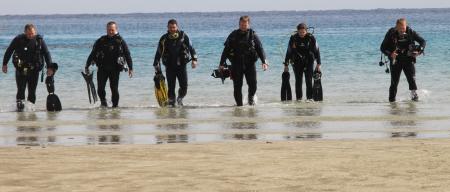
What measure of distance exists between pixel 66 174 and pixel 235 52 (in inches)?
292

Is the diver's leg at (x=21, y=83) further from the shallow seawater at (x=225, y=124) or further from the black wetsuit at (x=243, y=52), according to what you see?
the black wetsuit at (x=243, y=52)

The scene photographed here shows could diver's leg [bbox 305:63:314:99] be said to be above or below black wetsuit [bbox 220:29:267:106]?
below

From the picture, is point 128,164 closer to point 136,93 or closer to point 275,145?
point 275,145

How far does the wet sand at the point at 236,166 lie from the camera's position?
869 centimetres

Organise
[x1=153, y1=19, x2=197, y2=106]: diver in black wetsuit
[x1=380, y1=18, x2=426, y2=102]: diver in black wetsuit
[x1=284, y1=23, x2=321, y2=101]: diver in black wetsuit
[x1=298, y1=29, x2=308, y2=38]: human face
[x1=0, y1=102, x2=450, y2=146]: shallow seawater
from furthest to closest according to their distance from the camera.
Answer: [x1=284, y1=23, x2=321, y2=101]: diver in black wetsuit < [x1=298, y1=29, x2=308, y2=38]: human face < [x1=380, y1=18, x2=426, y2=102]: diver in black wetsuit < [x1=153, y1=19, x2=197, y2=106]: diver in black wetsuit < [x1=0, y1=102, x2=450, y2=146]: shallow seawater

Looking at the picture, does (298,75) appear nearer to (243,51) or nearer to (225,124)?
(243,51)

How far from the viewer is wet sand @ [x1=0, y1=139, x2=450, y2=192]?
869 centimetres

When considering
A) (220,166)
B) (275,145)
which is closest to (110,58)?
(275,145)

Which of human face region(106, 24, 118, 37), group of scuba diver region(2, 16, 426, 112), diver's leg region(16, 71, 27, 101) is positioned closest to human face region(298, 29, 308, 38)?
group of scuba diver region(2, 16, 426, 112)

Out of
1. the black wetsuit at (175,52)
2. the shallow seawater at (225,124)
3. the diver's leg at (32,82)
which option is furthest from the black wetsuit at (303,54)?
the diver's leg at (32,82)

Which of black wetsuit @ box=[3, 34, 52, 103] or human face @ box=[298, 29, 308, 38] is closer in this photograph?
black wetsuit @ box=[3, 34, 52, 103]

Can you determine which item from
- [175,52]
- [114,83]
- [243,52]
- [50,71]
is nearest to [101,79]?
[114,83]

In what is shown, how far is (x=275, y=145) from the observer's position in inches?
438

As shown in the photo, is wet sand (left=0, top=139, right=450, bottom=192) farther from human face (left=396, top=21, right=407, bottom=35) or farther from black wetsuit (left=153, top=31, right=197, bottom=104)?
human face (left=396, top=21, right=407, bottom=35)
